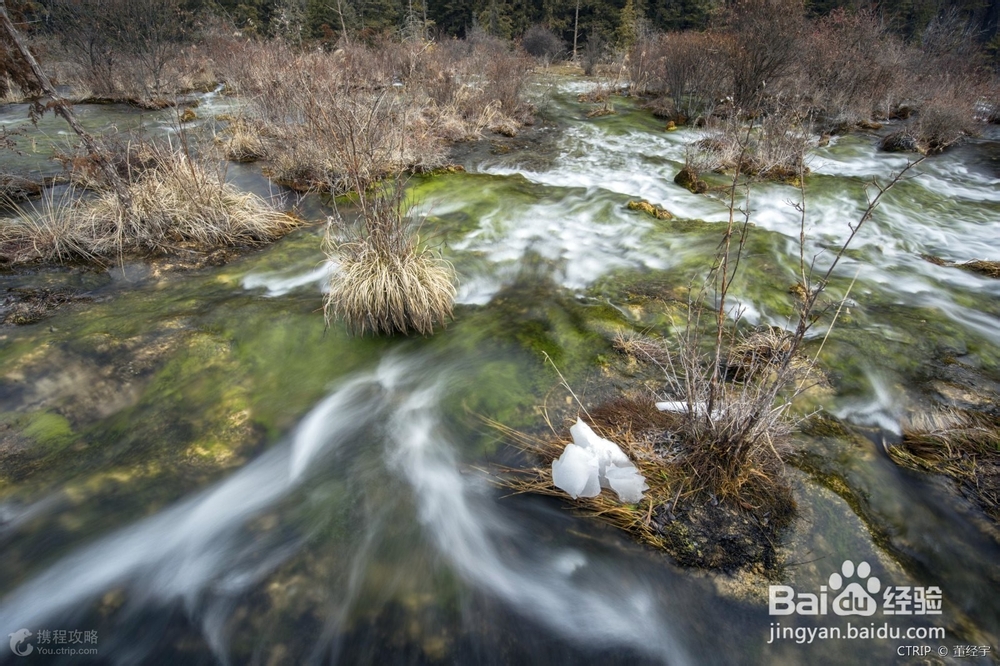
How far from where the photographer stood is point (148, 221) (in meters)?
5.78

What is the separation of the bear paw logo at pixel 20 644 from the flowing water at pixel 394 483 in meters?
0.02

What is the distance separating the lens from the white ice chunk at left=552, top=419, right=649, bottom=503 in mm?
2719

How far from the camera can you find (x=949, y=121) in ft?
36.4

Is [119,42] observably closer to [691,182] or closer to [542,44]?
[691,182]

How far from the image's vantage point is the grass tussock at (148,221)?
5488mm

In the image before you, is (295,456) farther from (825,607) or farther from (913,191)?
(913,191)

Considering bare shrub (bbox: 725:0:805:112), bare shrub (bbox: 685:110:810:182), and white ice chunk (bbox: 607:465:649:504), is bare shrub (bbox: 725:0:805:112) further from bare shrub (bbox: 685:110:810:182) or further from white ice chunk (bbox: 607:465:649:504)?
white ice chunk (bbox: 607:465:649:504)

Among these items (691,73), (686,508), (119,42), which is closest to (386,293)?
(686,508)

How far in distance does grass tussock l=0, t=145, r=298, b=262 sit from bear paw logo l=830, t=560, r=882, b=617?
669 centimetres

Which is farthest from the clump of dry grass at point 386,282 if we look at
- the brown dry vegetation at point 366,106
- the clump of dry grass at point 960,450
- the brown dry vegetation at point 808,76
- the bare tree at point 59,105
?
the brown dry vegetation at point 808,76

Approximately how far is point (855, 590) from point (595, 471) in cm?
145

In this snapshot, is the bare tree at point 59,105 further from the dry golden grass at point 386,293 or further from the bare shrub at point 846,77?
the bare shrub at point 846,77

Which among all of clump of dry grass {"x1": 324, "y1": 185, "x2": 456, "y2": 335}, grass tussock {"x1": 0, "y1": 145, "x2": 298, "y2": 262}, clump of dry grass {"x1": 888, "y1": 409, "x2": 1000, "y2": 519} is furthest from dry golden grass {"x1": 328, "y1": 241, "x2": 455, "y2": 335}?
clump of dry grass {"x1": 888, "y1": 409, "x2": 1000, "y2": 519}

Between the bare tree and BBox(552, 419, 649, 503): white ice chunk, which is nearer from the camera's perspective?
BBox(552, 419, 649, 503): white ice chunk
